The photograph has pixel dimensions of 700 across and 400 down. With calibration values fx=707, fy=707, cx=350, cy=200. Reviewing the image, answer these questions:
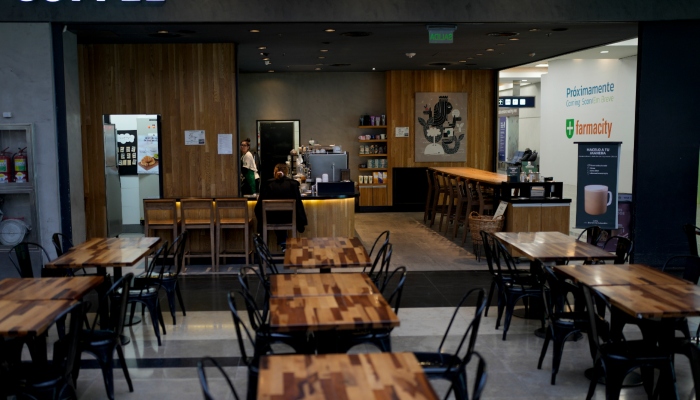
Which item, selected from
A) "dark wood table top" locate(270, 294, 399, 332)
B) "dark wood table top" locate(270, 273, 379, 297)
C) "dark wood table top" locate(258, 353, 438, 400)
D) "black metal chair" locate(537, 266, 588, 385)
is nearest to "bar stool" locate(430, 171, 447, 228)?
"black metal chair" locate(537, 266, 588, 385)

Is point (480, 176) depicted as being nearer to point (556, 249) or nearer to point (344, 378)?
point (556, 249)

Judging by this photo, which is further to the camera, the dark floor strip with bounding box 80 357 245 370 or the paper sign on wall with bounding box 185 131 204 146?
the paper sign on wall with bounding box 185 131 204 146

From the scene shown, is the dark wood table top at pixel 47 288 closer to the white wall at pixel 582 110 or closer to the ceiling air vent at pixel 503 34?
the ceiling air vent at pixel 503 34

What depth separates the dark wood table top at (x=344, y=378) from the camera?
2.81m

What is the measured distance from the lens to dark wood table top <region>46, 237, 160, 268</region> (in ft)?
18.4

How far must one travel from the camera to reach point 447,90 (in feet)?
49.6

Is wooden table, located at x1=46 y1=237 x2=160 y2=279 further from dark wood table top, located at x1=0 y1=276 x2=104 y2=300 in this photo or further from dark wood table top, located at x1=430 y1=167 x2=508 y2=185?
dark wood table top, located at x1=430 y1=167 x2=508 y2=185

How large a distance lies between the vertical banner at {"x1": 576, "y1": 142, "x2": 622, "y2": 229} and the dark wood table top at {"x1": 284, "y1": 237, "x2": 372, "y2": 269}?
4.07m

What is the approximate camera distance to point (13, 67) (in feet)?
25.9

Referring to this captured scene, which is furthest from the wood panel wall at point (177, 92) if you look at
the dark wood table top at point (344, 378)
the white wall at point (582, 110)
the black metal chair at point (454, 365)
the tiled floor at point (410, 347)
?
the white wall at point (582, 110)

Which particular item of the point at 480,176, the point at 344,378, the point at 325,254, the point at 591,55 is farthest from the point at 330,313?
the point at 591,55

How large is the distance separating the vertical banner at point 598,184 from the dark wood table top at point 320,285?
5.18 meters

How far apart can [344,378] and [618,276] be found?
278 centimetres

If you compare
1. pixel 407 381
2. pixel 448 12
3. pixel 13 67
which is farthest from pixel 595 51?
pixel 407 381
